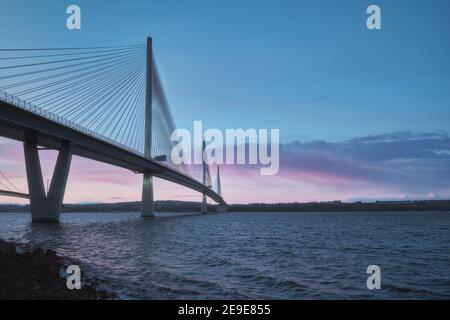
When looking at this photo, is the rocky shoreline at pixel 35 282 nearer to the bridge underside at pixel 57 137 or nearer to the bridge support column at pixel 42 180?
the bridge underside at pixel 57 137

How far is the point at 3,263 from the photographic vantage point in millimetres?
16297

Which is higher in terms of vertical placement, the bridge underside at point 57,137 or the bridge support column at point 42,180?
the bridge underside at point 57,137

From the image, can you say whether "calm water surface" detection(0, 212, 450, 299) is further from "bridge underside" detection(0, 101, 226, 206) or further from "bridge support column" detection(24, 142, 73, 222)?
"bridge support column" detection(24, 142, 73, 222)

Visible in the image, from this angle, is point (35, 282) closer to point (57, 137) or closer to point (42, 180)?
point (57, 137)

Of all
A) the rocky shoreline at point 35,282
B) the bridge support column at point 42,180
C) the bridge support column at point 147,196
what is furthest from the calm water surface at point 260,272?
the bridge support column at point 147,196

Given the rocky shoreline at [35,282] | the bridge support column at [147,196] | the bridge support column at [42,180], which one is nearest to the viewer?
the rocky shoreline at [35,282]

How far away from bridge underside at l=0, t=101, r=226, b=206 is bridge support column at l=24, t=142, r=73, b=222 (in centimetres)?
113

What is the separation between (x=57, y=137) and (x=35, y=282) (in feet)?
130

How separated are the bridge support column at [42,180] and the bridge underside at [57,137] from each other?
113cm

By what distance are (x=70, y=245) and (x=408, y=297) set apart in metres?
24.8

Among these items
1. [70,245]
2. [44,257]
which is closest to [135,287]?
[44,257]

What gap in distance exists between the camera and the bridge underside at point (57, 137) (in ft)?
142
